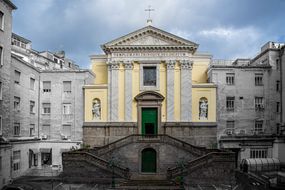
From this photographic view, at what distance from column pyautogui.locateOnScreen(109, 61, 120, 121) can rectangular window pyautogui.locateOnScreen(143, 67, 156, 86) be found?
3.24 metres

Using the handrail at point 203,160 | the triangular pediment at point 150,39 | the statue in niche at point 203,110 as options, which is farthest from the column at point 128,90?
the handrail at point 203,160

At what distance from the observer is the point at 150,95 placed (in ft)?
145

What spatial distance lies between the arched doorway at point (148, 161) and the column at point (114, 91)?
625cm

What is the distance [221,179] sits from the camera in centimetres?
3528

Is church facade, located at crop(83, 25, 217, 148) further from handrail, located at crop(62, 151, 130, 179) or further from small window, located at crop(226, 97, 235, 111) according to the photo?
handrail, located at crop(62, 151, 130, 179)

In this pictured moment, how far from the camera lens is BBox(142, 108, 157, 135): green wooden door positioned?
44.4 meters

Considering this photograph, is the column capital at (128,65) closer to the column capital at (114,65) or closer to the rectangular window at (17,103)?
the column capital at (114,65)

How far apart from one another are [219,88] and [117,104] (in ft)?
40.1

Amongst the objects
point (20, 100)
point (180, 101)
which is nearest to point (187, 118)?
point (180, 101)

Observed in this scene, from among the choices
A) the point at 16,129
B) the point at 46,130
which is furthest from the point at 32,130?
the point at 16,129

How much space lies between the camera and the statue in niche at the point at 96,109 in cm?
4491

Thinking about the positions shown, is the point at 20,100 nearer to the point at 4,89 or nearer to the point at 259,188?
the point at 4,89

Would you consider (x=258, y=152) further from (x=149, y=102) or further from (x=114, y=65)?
(x=114, y=65)

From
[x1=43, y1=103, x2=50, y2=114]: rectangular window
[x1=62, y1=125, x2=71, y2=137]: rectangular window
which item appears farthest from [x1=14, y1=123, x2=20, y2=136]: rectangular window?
[x1=62, y1=125, x2=71, y2=137]: rectangular window
